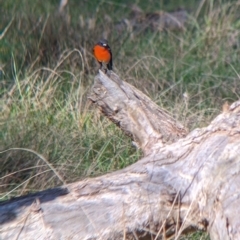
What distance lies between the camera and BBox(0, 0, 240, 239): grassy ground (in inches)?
176

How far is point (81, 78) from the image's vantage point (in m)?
5.46

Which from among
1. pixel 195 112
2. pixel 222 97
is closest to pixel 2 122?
pixel 195 112

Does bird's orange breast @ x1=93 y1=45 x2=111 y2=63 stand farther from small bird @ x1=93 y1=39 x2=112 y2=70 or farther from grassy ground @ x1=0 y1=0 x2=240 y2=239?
grassy ground @ x1=0 y1=0 x2=240 y2=239

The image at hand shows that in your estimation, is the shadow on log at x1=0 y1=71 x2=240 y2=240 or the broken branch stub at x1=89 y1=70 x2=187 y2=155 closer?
the shadow on log at x1=0 y1=71 x2=240 y2=240

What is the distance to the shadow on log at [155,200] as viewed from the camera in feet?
10.2

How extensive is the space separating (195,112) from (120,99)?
3.51 feet

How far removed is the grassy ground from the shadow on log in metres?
0.46

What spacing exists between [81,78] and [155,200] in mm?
2354

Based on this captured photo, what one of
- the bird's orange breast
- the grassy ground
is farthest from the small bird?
the grassy ground

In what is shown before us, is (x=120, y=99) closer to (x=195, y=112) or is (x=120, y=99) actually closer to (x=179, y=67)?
(x=195, y=112)

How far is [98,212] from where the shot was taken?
3.13 m

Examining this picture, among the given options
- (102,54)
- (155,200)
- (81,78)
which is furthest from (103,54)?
(155,200)

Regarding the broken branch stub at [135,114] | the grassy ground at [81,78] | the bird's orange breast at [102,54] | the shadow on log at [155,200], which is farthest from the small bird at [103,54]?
the shadow on log at [155,200]

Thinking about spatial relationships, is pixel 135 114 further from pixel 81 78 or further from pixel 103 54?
pixel 81 78
